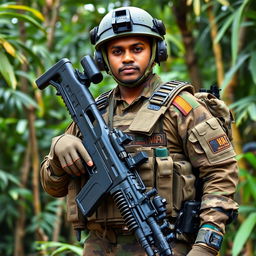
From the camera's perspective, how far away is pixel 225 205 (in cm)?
219

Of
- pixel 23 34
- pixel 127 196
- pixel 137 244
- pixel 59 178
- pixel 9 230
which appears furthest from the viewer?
pixel 9 230

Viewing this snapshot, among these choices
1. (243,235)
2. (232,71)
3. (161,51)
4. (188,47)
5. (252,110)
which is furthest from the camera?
(188,47)

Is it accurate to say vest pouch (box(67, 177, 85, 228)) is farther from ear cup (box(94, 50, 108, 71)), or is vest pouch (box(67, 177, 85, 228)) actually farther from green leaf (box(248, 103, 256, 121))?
green leaf (box(248, 103, 256, 121))

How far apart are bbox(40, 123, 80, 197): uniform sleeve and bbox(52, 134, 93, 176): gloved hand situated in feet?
0.16

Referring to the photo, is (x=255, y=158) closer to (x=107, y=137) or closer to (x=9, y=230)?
(x=107, y=137)

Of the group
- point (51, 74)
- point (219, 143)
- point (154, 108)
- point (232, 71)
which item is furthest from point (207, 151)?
point (232, 71)

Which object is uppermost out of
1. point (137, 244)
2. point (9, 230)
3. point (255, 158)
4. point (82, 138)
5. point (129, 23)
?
point (129, 23)

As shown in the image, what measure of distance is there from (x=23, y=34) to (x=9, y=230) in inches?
95.0

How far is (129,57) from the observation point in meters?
2.38

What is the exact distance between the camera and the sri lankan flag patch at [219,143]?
2250mm

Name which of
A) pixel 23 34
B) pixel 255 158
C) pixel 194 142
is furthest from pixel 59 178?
pixel 23 34

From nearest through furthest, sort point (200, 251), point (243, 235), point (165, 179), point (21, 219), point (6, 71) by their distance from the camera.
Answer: point (200, 251), point (165, 179), point (6, 71), point (243, 235), point (21, 219)

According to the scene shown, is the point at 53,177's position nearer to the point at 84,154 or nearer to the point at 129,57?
the point at 84,154

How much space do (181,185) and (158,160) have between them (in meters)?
0.13
